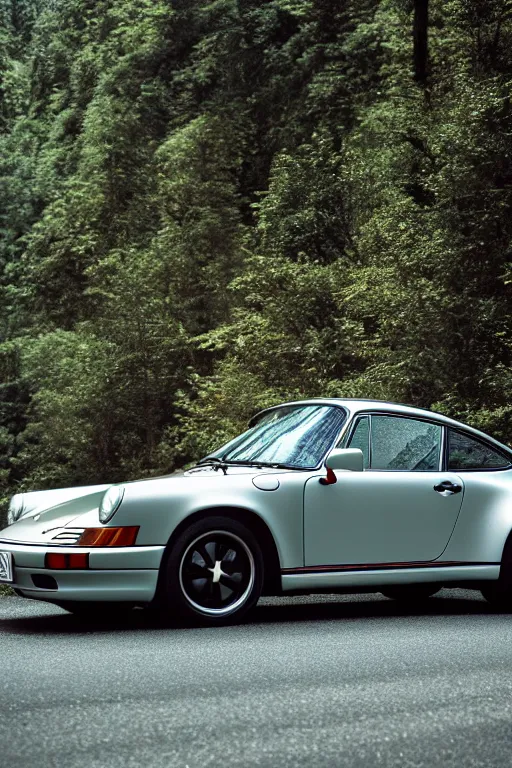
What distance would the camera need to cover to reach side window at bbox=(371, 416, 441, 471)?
8.04 metres

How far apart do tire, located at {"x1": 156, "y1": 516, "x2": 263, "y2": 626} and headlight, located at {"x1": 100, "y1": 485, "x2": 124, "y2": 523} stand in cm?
42

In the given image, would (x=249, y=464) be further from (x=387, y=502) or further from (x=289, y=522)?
(x=387, y=502)

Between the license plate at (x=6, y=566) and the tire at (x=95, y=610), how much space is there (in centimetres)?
64

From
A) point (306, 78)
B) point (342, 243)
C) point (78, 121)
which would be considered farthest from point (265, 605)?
point (78, 121)

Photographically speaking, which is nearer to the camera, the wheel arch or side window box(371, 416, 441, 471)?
the wheel arch

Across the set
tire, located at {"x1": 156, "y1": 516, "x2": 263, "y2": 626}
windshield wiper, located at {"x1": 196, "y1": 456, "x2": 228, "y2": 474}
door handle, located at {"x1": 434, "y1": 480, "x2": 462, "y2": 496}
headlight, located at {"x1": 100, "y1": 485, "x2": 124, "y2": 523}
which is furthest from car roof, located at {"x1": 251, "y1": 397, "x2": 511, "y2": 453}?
headlight, located at {"x1": 100, "y1": 485, "x2": 124, "y2": 523}

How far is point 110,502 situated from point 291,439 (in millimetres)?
1428

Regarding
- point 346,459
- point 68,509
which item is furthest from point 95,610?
point 346,459

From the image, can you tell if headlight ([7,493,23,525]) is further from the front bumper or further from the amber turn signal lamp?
the amber turn signal lamp

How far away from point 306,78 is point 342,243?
40.6 ft

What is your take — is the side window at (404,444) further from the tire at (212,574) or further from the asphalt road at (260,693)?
the tire at (212,574)

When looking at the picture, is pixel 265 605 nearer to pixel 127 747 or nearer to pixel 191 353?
pixel 127 747

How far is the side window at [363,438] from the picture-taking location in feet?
26.1

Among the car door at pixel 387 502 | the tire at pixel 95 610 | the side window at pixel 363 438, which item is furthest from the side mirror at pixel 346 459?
the tire at pixel 95 610
